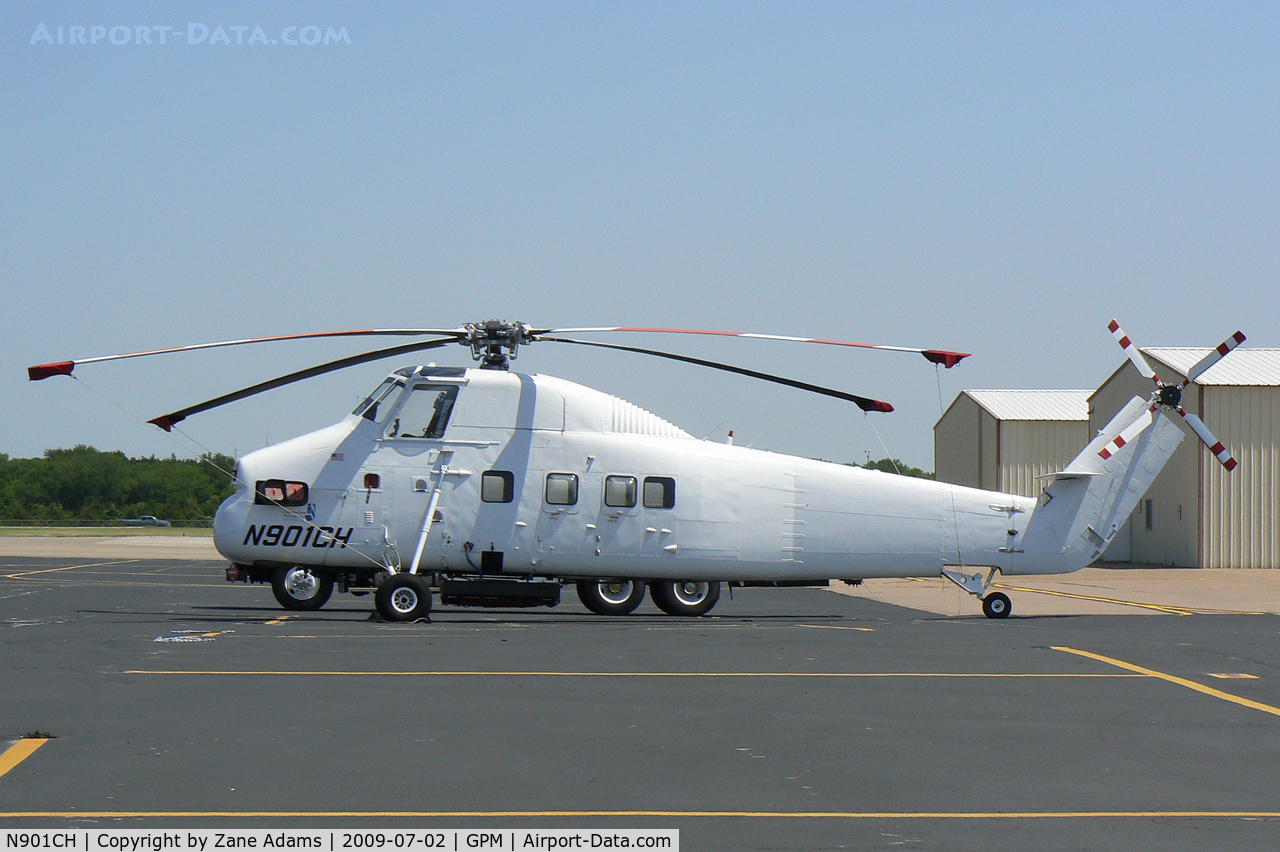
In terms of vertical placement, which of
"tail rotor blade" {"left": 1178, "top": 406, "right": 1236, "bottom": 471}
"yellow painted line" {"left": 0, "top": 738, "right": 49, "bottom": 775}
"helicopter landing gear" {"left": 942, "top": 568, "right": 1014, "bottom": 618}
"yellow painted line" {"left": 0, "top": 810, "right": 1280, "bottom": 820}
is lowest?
"yellow painted line" {"left": 0, "top": 738, "right": 49, "bottom": 775}

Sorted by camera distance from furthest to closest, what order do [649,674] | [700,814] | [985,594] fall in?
[985,594] < [649,674] < [700,814]

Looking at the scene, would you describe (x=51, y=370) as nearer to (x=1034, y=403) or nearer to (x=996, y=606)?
(x=996, y=606)

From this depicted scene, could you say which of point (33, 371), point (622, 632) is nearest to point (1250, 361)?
point (622, 632)

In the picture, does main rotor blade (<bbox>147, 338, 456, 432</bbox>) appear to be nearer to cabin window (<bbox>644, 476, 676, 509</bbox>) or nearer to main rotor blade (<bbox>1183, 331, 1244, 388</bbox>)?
cabin window (<bbox>644, 476, 676, 509</bbox>)

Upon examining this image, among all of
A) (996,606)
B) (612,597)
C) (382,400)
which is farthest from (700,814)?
(996,606)

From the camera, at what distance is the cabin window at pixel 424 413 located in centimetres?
2062

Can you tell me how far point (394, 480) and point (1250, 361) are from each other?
123 feet

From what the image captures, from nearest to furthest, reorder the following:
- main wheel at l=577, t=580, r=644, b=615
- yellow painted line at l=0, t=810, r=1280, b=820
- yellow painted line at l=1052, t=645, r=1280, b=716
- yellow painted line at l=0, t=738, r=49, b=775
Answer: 1. yellow painted line at l=0, t=810, r=1280, b=820
2. yellow painted line at l=0, t=738, r=49, b=775
3. yellow painted line at l=1052, t=645, r=1280, b=716
4. main wheel at l=577, t=580, r=644, b=615

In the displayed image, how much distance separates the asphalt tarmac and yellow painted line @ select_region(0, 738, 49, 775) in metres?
0.04

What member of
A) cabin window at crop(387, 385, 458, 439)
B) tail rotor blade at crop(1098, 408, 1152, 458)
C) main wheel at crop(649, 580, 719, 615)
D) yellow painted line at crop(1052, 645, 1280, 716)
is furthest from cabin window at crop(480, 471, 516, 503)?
tail rotor blade at crop(1098, 408, 1152, 458)

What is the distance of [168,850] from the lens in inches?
243

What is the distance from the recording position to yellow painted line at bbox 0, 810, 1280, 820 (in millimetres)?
6730

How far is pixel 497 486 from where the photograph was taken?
67.7 ft

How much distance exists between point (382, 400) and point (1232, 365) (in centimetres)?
3609
